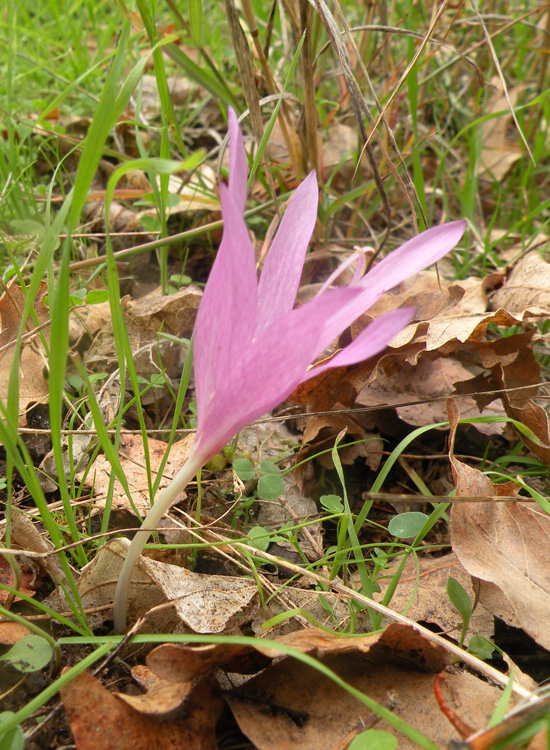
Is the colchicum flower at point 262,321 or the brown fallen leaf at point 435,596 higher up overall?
the colchicum flower at point 262,321

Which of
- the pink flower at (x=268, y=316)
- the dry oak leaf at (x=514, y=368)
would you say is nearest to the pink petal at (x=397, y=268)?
the pink flower at (x=268, y=316)

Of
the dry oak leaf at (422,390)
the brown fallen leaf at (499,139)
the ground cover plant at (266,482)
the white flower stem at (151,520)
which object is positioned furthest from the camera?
the brown fallen leaf at (499,139)

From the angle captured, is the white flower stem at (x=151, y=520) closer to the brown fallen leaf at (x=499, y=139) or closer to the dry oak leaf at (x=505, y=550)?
the dry oak leaf at (x=505, y=550)

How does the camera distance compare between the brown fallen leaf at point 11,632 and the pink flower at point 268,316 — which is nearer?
the pink flower at point 268,316

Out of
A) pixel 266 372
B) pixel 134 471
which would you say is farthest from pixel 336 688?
pixel 134 471

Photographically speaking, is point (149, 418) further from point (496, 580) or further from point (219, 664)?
point (496, 580)

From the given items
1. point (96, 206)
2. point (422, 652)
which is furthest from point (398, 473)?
point (96, 206)

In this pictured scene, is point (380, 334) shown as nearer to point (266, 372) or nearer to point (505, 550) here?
point (266, 372)
